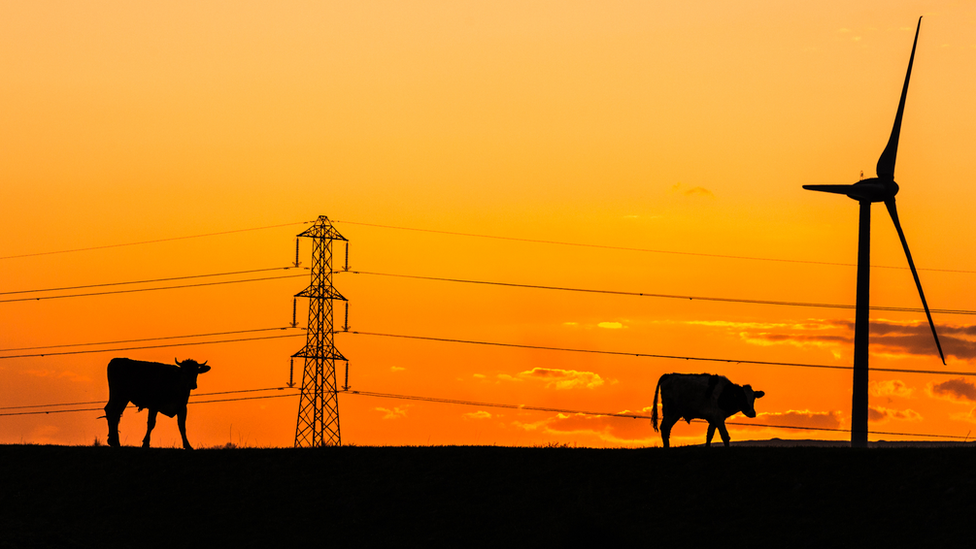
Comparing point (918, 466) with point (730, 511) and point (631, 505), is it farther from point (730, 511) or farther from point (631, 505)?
point (631, 505)

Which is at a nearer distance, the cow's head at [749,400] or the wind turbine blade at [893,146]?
the cow's head at [749,400]

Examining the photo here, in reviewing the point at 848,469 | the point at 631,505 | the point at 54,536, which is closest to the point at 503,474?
the point at 631,505

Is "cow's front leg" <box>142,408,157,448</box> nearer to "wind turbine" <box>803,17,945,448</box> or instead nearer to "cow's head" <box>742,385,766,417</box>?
"cow's head" <box>742,385,766,417</box>

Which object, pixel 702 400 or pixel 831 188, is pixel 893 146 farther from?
pixel 702 400

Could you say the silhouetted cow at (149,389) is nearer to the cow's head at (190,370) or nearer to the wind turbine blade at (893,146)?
the cow's head at (190,370)

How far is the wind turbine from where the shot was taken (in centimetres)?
5381

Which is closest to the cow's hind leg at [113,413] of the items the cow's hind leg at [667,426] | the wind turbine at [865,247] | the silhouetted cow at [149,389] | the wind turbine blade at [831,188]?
the silhouetted cow at [149,389]

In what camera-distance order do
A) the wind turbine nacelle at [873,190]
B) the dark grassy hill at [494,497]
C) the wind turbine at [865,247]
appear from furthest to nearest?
the wind turbine nacelle at [873,190], the wind turbine at [865,247], the dark grassy hill at [494,497]

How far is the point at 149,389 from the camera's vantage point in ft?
145

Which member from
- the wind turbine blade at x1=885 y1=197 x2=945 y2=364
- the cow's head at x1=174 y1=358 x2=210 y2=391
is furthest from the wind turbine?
the cow's head at x1=174 y1=358 x2=210 y2=391

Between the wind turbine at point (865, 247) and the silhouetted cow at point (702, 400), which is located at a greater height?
the wind turbine at point (865, 247)

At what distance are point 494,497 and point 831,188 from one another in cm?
→ 3408

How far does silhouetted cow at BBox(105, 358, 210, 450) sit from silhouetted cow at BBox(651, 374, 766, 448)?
17.7m

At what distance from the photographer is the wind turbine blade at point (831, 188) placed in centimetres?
5994
